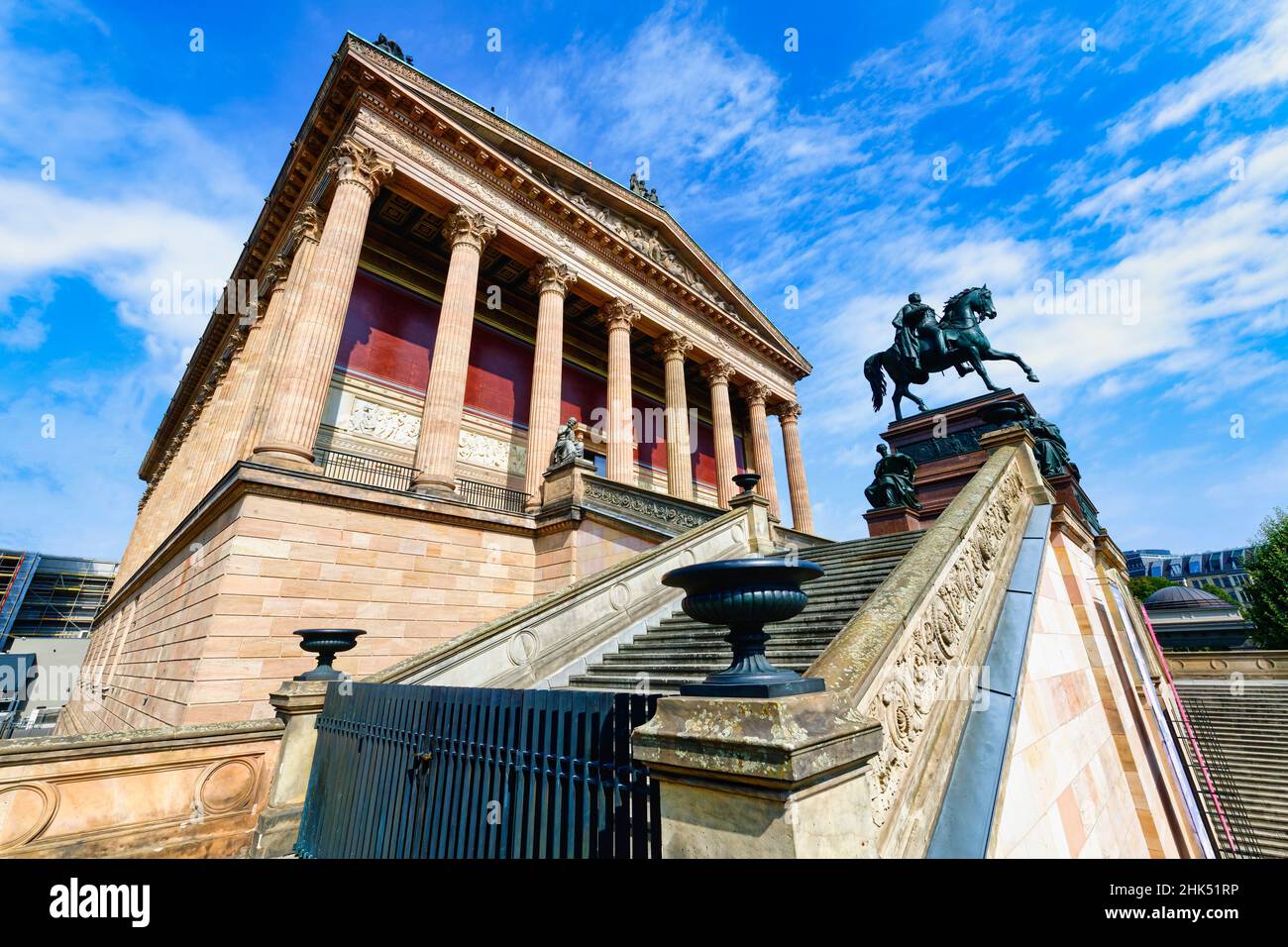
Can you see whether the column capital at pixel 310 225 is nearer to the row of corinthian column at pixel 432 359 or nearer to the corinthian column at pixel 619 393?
the row of corinthian column at pixel 432 359

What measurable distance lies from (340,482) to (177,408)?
35016 mm

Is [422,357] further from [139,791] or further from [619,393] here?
[139,791]

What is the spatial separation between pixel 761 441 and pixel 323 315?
1923 centimetres

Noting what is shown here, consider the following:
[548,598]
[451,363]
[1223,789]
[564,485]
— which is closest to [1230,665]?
[1223,789]

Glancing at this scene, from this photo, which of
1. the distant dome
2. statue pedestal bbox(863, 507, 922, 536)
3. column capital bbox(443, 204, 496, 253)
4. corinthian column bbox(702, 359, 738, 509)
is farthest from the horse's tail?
the distant dome

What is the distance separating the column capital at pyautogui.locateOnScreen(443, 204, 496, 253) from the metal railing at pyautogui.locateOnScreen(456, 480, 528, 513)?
7.67 metres

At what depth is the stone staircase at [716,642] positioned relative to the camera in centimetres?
582

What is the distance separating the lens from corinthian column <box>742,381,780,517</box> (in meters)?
26.0

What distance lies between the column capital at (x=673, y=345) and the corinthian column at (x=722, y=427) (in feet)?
7.73

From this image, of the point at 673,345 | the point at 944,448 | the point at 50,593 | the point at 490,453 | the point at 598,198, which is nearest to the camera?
the point at 944,448

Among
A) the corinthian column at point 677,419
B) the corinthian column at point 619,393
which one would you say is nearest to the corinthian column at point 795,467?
the corinthian column at point 677,419

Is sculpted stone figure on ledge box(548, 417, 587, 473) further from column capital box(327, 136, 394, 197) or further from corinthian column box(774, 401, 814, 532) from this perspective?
corinthian column box(774, 401, 814, 532)

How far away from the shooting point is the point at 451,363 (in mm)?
15102
